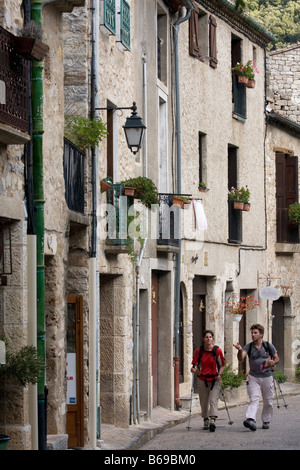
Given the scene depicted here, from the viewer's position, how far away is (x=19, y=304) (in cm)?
1172

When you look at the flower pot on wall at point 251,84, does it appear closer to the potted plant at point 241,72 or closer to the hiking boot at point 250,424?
the potted plant at point 241,72

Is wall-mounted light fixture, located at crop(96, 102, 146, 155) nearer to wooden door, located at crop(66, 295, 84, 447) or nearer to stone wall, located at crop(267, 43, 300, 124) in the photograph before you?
wooden door, located at crop(66, 295, 84, 447)

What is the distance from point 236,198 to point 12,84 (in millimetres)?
15117

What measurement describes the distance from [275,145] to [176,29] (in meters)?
8.16

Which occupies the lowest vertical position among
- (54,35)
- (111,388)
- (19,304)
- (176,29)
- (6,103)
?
(111,388)

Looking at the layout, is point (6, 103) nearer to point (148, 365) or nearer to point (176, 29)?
point (148, 365)

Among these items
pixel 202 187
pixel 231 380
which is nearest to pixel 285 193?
pixel 202 187

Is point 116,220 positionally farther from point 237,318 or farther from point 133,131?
point 237,318

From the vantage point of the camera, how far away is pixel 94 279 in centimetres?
1572

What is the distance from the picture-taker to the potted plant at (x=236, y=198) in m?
25.9

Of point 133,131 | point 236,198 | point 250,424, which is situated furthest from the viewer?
point 236,198

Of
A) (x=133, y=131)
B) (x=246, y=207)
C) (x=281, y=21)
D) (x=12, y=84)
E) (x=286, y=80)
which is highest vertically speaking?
(x=281, y=21)
